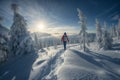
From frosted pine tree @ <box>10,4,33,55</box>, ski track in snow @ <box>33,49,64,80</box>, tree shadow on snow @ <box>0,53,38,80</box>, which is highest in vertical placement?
frosted pine tree @ <box>10,4,33,55</box>

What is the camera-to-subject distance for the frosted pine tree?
24.8 metres

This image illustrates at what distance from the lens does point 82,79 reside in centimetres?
767

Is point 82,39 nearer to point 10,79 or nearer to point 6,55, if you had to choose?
point 6,55

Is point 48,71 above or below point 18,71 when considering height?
above

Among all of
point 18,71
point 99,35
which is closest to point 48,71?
point 18,71

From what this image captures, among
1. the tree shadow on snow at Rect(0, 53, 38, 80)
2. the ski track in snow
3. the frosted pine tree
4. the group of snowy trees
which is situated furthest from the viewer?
the group of snowy trees

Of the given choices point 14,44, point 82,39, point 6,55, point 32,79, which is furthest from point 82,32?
point 32,79

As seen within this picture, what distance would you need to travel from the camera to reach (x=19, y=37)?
86.0ft

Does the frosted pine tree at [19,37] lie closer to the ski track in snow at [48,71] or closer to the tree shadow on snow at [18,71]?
the tree shadow on snow at [18,71]

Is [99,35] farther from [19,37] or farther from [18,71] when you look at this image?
[18,71]

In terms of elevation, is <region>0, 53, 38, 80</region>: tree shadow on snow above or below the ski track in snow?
below

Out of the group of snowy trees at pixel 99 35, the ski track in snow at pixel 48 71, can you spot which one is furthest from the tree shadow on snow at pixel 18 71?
the group of snowy trees at pixel 99 35

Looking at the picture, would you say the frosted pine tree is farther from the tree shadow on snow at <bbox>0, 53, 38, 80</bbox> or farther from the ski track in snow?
the ski track in snow

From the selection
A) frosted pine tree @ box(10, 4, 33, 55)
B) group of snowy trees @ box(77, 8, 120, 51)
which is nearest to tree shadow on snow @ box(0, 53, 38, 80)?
frosted pine tree @ box(10, 4, 33, 55)
